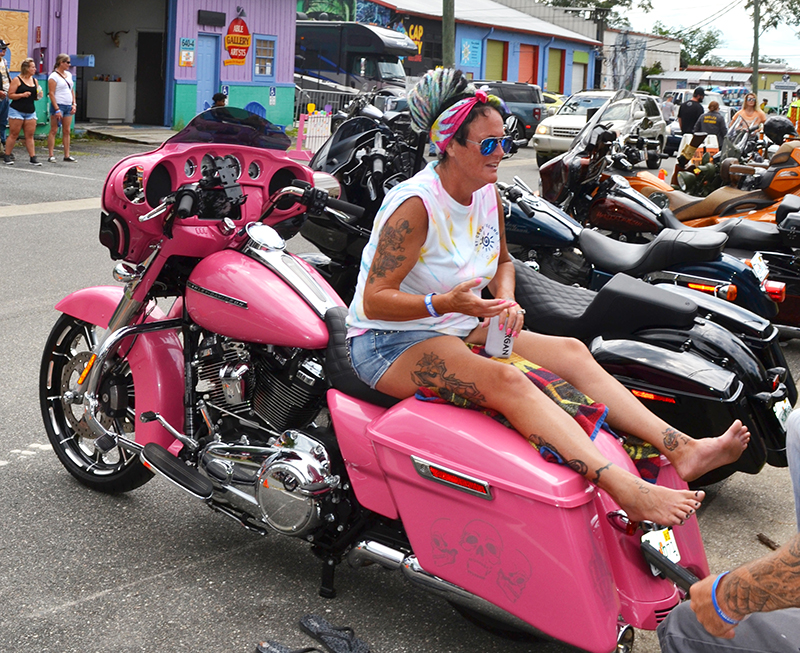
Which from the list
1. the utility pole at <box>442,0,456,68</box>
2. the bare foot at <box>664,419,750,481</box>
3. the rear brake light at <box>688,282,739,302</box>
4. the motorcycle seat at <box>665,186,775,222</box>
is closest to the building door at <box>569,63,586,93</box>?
the utility pole at <box>442,0,456,68</box>

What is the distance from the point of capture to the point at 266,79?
25.7 meters

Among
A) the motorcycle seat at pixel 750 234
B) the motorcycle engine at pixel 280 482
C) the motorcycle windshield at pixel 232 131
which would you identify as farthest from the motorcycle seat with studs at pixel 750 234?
the motorcycle engine at pixel 280 482

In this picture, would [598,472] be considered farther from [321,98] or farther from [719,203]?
[321,98]

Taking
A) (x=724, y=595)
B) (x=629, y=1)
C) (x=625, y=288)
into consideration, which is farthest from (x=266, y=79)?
(x=629, y=1)

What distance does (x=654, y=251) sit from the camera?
5.61 meters

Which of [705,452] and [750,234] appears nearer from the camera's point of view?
[705,452]

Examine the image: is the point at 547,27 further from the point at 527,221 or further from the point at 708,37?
the point at 708,37

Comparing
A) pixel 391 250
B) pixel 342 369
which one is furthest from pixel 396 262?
pixel 342 369

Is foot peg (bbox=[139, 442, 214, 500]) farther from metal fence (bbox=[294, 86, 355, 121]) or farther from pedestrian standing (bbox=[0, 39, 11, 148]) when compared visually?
metal fence (bbox=[294, 86, 355, 121])

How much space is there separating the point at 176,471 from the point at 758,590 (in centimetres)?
222

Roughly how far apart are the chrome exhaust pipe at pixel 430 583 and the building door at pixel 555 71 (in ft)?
154

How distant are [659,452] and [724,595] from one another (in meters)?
0.98

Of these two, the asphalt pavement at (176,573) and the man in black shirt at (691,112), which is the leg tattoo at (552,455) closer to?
the asphalt pavement at (176,573)

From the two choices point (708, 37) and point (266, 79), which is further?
point (708, 37)
